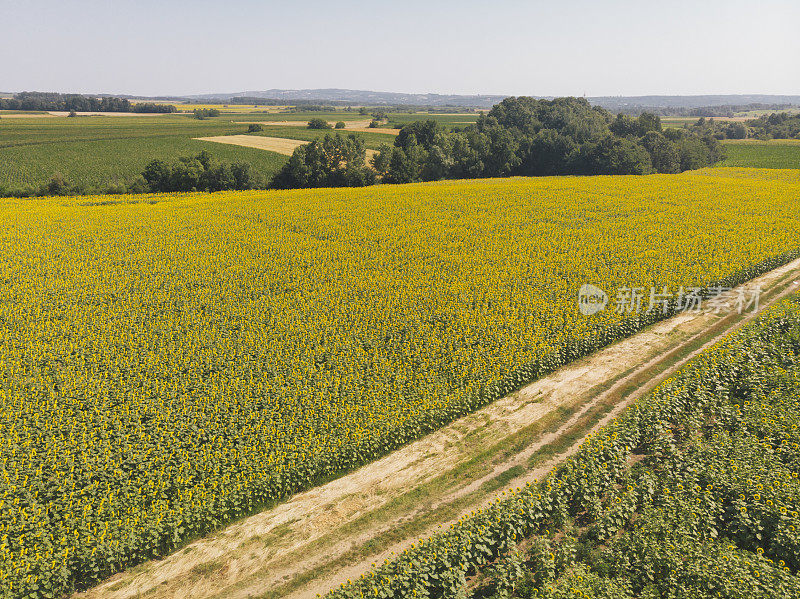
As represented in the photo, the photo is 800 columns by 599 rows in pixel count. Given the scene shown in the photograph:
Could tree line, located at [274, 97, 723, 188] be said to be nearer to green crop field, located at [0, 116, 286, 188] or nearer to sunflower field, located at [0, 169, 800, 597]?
green crop field, located at [0, 116, 286, 188]

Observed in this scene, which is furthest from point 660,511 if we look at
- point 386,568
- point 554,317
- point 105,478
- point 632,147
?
point 632,147

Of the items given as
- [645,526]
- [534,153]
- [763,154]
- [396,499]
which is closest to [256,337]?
[396,499]

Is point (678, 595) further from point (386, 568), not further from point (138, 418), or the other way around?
point (138, 418)

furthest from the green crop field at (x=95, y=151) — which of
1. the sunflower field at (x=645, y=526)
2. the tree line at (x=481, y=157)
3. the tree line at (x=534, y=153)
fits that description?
the sunflower field at (x=645, y=526)

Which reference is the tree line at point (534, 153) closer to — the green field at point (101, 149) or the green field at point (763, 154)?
the green field at point (763, 154)

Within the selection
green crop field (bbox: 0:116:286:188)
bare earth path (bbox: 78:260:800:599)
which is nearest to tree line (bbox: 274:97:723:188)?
green crop field (bbox: 0:116:286:188)
